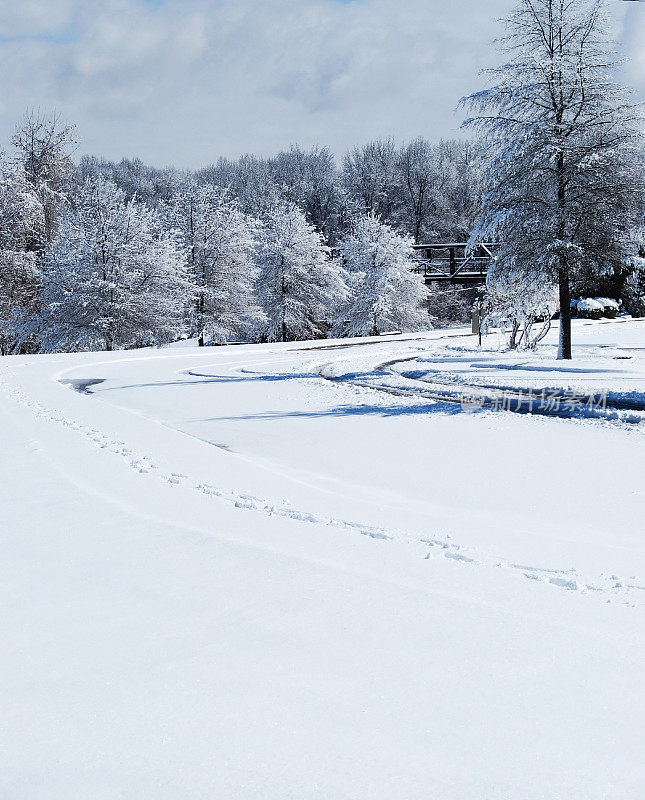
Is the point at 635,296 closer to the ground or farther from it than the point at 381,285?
closer to the ground

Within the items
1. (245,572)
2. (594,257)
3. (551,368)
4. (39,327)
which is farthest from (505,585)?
(39,327)

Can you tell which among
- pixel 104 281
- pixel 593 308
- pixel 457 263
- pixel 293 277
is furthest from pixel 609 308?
pixel 104 281

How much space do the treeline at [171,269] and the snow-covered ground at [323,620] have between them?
1712cm

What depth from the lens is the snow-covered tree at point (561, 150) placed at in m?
19.4

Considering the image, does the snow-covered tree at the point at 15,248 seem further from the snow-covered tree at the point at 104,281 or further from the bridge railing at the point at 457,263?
the bridge railing at the point at 457,263

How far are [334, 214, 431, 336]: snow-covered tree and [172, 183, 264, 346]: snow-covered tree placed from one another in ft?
23.9

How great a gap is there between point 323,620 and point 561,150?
61.9 ft

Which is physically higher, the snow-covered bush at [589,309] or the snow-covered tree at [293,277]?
the snow-covered tree at [293,277]

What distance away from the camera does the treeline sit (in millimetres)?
39031

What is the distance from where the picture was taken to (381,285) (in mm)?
50188

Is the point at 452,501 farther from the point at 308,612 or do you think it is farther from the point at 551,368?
the point at 551,368

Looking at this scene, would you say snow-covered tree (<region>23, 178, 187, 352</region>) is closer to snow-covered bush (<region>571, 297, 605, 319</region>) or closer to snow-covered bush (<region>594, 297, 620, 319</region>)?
snow-covered bush (<region>571, 297, 605, 319</region>)

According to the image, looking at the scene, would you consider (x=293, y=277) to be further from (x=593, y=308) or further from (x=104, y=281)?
(x=593, y=308)

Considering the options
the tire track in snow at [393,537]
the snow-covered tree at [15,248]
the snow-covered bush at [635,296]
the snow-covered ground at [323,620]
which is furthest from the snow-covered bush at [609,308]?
the tire track in snow at [393,537]
